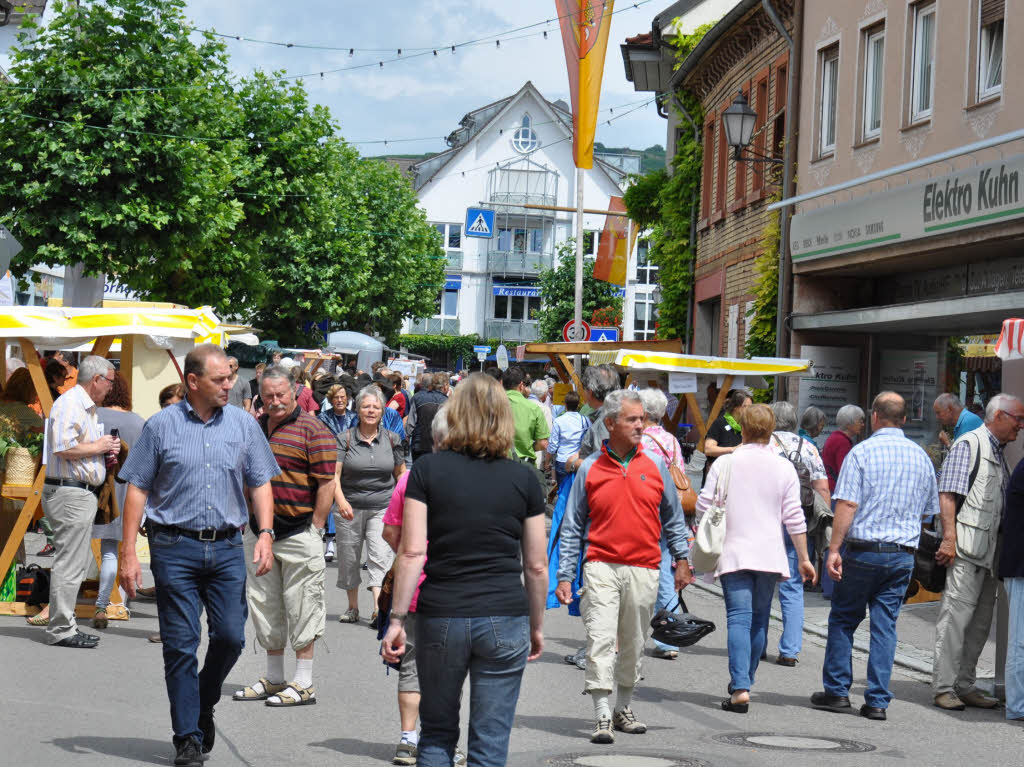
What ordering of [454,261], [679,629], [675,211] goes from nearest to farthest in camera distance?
[679,629] → [675,211] → [454,261]

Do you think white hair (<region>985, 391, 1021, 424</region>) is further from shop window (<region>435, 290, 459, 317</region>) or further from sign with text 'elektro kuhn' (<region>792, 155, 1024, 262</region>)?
shop window (<region>435, 290, 459, 317</region>)

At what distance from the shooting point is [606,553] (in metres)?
7.72

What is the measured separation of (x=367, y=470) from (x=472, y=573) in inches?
248

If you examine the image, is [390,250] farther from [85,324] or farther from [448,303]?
[85,324]

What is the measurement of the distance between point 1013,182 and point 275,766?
9.83 metres

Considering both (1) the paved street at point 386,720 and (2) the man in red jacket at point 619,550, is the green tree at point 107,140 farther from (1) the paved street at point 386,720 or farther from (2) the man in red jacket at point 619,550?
(2) the man in red jacket at point 619,550

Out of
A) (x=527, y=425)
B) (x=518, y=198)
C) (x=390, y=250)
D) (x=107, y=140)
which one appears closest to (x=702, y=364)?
(x=527, y=425)

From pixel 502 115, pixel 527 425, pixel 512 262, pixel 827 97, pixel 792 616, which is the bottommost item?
pixel 792 616

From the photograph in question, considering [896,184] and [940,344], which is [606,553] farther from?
[940,344]

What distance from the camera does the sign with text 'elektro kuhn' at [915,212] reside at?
14.1 m

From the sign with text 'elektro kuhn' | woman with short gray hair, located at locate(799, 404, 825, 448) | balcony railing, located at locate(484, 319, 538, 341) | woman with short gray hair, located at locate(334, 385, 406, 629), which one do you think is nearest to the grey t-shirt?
woman with short gray hair, located at locate(334, 385, 406, 629)

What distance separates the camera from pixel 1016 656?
8.57 meters

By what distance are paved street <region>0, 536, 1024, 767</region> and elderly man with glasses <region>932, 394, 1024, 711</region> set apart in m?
0.27

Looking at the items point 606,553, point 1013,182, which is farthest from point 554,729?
point 1013,182
